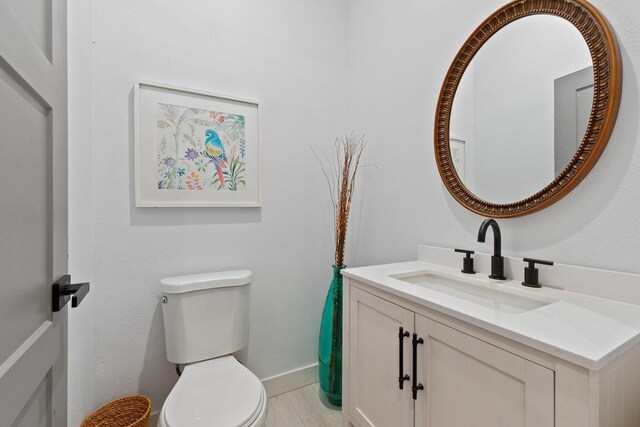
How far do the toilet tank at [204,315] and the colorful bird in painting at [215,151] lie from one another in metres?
0.53

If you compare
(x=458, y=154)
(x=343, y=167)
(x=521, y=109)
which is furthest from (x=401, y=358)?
(x=343, y=167)

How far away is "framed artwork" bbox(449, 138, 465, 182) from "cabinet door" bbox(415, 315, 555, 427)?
2.25ft

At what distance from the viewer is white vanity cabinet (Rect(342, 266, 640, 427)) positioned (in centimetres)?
56

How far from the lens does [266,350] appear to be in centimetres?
174

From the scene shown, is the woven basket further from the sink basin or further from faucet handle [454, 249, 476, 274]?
faucet handle [454, 249, 476, 274]

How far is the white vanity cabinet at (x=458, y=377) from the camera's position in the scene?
1.84ft

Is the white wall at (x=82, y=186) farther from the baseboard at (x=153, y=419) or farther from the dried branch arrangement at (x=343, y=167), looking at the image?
the dried branch arrangement at (x=343, y=167)

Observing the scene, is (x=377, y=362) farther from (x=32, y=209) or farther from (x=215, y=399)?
(x=32, y=209)

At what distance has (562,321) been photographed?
679mm

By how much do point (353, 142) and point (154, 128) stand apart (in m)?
1.13

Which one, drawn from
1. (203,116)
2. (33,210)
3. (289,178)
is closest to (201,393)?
(33,210)


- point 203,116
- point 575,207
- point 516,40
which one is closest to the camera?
point 575,207

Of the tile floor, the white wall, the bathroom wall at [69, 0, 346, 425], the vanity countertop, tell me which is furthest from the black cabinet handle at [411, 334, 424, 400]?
the white wall

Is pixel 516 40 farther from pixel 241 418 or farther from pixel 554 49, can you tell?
pixel 241 418
